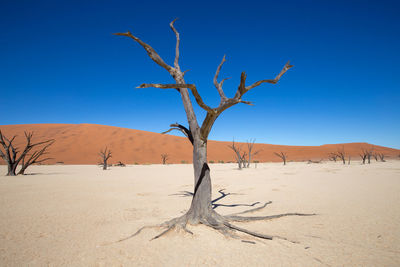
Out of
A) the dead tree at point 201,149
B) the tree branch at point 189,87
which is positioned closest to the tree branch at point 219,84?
the dead tree at point 201,149

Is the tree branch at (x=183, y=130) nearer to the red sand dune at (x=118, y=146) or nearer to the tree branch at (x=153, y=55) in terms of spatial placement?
the tree branch at (x=153, y=55)

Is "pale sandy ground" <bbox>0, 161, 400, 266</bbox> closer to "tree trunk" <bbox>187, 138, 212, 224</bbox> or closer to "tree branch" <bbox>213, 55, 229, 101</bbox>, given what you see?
"tree trunk" <bbox>187, 138, 212, 224</bbox>

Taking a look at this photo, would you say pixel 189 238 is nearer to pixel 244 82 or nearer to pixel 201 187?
pixel 201 187

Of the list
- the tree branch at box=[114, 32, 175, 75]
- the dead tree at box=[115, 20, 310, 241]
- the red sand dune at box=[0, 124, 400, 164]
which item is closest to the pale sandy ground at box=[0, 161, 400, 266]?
the dead tree at box=[115, 20, 310, 241]

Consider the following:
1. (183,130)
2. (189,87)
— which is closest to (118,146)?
(183,130)

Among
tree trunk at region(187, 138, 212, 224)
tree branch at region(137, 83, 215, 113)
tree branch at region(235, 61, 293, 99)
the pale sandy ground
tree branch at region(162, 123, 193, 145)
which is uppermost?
tree branch at region(235, 61, 293, 99)

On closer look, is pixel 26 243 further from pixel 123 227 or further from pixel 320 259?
pixel 320 259

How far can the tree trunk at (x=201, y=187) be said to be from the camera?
12.7ft

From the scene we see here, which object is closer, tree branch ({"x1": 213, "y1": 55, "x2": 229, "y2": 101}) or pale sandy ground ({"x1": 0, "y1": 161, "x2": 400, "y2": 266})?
pale sandy ground ({"x1": 0, "y1": 161, "x2": 400, "y2": 266})

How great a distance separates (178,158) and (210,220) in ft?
138

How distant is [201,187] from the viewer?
12.8 feet

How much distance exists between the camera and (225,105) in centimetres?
351

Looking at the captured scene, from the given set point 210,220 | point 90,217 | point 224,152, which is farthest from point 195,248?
point 224,152

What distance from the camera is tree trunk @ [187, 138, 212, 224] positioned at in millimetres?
3879
